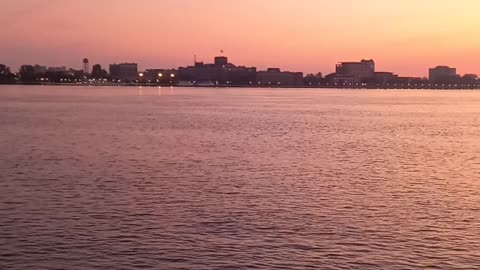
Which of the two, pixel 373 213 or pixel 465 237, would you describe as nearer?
pixel 465 237

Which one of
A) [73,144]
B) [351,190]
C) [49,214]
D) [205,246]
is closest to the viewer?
[205,246]

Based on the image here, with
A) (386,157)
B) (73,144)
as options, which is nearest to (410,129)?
(386,157)

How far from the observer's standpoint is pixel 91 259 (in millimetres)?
17750

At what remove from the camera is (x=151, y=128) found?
6203 centimetres

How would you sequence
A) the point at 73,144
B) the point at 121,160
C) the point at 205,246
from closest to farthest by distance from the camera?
the point at 205,246 < the point at 121,160 < the point at 73,144

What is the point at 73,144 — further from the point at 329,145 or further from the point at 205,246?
the point at 205,246

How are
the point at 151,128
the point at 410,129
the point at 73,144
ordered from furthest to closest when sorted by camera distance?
Answer: the point at 410,129, the point at 151,128, the point at 73,144

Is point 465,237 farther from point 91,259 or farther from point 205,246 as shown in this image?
point 91,259

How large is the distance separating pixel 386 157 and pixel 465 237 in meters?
20.8

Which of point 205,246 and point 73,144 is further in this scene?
point 73,144

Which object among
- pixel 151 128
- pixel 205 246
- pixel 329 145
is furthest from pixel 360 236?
pixel 151 128

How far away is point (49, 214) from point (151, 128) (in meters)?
39.7

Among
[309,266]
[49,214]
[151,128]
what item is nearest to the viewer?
[309,266]

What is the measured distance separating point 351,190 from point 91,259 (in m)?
13.4
